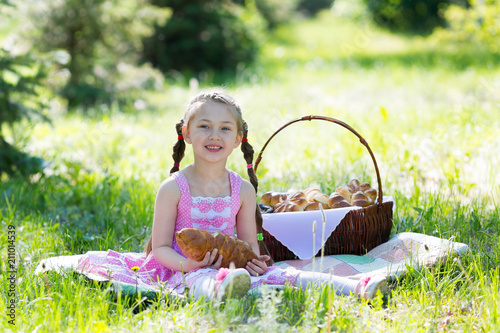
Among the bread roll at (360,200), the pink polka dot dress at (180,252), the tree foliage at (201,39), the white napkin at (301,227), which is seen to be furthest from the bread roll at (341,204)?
the tree foliage at (201,39)

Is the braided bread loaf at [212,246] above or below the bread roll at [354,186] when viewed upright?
below

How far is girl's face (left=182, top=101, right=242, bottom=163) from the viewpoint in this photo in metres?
2.97

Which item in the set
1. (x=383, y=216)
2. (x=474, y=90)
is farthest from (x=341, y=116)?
(x=383, y=216)

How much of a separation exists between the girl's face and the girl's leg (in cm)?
77

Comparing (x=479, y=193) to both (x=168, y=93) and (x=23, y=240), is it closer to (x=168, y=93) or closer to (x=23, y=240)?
(x=23, y=240)

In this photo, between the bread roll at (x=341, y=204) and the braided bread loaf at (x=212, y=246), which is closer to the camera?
the braided bread loaf at (x=212, y=246)

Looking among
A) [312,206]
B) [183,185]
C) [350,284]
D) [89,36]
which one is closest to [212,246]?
[183,185]

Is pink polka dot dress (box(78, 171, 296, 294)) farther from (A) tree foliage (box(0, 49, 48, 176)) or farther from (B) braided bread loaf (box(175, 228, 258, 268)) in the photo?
(A) tree foliage (box(0, 49, 48, 176))

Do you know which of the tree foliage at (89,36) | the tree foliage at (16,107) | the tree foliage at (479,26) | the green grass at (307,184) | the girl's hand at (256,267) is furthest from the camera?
the tree foliage at (479,26)

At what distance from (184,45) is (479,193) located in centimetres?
775

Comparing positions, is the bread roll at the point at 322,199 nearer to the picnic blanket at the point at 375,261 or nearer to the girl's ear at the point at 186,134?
the picnic blanket at the point at 375,261

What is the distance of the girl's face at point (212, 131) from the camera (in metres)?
2.97

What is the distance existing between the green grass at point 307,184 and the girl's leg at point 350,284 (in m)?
0.06

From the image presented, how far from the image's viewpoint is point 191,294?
2.62m
